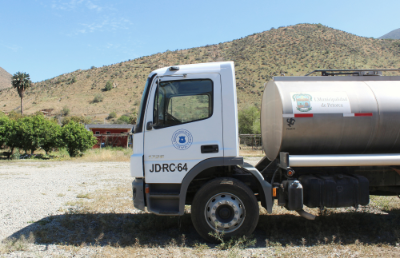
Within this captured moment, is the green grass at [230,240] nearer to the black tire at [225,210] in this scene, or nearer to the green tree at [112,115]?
the black tire at [225,210]

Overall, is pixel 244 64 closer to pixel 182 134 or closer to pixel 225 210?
pixel 182 134

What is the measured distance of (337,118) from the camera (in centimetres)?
494

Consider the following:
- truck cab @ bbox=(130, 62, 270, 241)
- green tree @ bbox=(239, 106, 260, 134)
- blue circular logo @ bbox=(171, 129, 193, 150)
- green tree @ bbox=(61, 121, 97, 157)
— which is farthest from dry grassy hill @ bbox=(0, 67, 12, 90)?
blue circular logo @ bbox=(171, 129, 193, 150)

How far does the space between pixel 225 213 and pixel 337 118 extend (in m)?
2.63

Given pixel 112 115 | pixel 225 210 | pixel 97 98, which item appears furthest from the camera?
pixel 97 98

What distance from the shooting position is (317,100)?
4.99 meters

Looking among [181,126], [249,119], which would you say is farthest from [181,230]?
[249,119]

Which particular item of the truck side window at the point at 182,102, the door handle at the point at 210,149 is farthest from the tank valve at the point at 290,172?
the truck side window at the point at 182,102

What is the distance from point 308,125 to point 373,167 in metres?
1.82

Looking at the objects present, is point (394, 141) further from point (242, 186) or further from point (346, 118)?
point (242, 186)

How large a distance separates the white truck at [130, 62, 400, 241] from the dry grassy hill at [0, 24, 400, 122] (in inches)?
1481

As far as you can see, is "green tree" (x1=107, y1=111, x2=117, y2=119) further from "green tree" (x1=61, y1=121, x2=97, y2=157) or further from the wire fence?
the wire fence

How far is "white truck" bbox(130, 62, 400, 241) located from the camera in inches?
190

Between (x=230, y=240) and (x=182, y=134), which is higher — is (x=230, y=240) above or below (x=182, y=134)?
below
